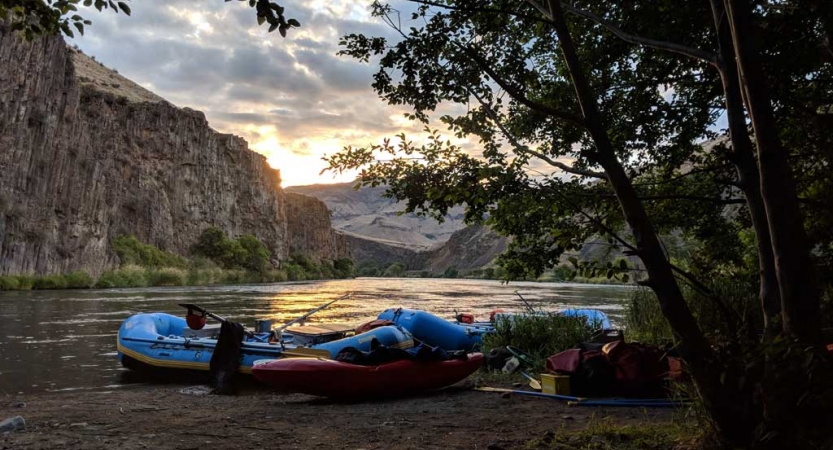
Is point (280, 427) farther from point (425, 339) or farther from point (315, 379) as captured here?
point (425, 339)

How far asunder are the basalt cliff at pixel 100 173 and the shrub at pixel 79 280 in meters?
1.66

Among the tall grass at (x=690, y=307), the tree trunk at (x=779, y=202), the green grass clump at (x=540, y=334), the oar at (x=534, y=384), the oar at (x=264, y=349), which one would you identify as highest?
the tree trunk at (x=779, y=202)

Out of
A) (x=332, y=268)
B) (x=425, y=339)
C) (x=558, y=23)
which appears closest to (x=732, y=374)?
(x=558, y=23)

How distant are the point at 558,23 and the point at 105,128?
210 feet

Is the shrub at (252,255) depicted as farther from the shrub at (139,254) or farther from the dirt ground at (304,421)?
the dirt ground at (304,421)

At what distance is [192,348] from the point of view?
396 inches

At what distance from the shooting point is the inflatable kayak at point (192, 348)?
30.9 ft

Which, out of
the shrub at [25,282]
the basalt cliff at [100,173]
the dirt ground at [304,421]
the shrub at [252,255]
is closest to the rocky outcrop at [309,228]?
the basalt cliff at [100,173]

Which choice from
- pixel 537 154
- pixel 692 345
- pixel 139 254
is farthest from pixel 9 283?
pixel 692 345

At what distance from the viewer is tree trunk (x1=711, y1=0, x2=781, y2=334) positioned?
10.7ft

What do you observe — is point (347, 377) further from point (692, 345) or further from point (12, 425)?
point (692, 345)

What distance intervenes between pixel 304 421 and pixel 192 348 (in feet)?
16.2

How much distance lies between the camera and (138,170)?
2400 inches

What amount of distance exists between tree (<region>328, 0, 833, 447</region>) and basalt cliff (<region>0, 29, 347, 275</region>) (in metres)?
42.5
